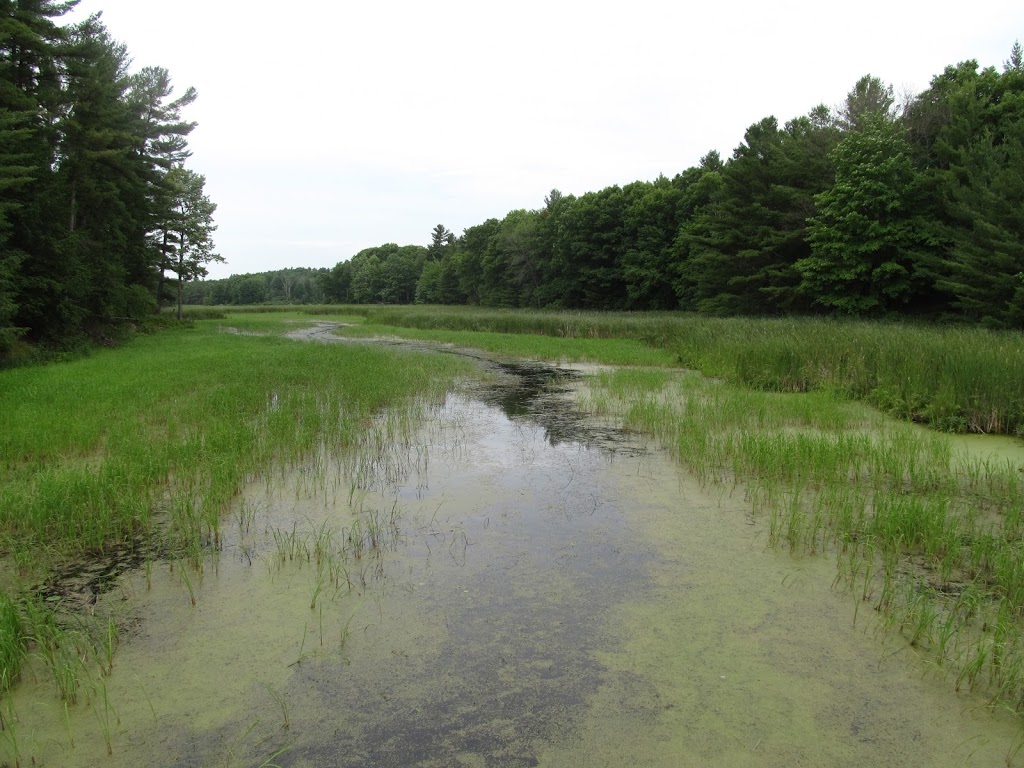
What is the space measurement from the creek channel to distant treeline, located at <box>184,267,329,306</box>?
122 meters

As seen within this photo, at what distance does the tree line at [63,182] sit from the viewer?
51.8ft

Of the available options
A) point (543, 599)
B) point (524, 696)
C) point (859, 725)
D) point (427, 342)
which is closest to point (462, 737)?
point (524, 696)

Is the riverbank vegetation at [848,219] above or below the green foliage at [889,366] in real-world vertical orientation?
above

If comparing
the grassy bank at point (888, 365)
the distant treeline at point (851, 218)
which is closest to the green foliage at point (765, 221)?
the distant treeline at point (851, 218)

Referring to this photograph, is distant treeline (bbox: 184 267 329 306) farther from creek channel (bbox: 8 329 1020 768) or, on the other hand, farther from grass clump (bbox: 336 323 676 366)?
creek channel (bbox: 8 329 1020 768)

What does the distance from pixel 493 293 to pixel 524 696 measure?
68188 mm

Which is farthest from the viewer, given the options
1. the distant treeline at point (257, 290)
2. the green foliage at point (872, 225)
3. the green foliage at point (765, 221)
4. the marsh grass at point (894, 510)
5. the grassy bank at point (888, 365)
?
the distant treeline at point (257, 290)

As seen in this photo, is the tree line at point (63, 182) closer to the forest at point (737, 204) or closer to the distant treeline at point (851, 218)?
the forest at point (737, 204)

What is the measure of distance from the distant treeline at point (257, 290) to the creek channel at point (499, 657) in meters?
122

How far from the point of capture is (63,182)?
19719 mm

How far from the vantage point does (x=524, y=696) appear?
319 cm

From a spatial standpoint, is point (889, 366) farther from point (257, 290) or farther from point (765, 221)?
point (257, 290)

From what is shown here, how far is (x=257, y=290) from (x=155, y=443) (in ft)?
440

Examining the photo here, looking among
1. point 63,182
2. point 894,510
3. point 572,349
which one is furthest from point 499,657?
point 63,182
